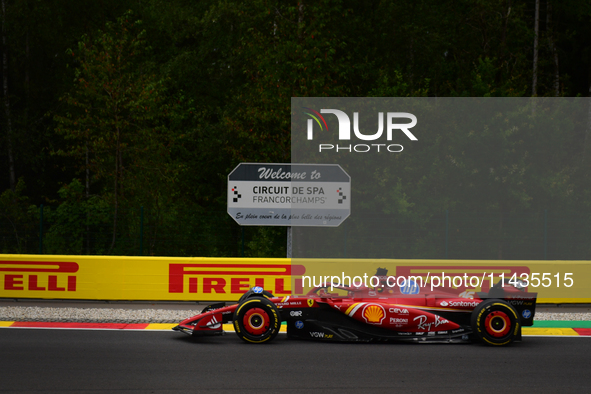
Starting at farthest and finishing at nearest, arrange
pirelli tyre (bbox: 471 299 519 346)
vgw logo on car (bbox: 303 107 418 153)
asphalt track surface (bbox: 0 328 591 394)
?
vgw logo on car (bbox: 303 107 418 153) < pirelli tyre (bbox: 471 299 519 346) < asphalt track surface (bbox: 0 328 591 394)

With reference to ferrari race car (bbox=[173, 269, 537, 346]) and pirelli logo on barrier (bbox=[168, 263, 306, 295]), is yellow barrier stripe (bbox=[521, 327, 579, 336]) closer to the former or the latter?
ferrari race car (bbox=[173, 269, 537, 346])

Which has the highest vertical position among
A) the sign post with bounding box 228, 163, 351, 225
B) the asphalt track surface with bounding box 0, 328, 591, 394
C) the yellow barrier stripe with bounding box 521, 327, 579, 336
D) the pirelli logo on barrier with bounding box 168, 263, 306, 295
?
the sign post with bounding box 228, 163, 351, 225

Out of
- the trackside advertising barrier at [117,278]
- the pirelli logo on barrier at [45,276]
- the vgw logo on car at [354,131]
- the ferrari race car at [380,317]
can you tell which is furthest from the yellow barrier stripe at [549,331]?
the vgw logo on car at [354,131]

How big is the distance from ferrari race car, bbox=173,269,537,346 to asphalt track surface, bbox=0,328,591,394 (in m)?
0.18

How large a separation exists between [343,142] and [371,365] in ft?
41.7

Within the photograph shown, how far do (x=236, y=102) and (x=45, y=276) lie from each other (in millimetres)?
14770

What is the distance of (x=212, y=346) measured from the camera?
877cm

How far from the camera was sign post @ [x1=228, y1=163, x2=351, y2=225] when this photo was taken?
14.8 m

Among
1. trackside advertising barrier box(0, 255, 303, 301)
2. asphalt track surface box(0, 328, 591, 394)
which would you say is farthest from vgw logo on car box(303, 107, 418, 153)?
asphalt track surface box(0, 328, 591, 394)

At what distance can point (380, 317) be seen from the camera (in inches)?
345

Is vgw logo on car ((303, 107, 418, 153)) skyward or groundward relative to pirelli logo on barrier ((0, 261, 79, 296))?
skyward

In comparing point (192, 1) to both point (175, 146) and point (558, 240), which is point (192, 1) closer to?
point (175, 146)

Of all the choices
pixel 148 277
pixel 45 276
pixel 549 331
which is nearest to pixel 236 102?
pixel 148 277

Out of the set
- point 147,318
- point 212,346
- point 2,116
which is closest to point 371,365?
point 212,346
